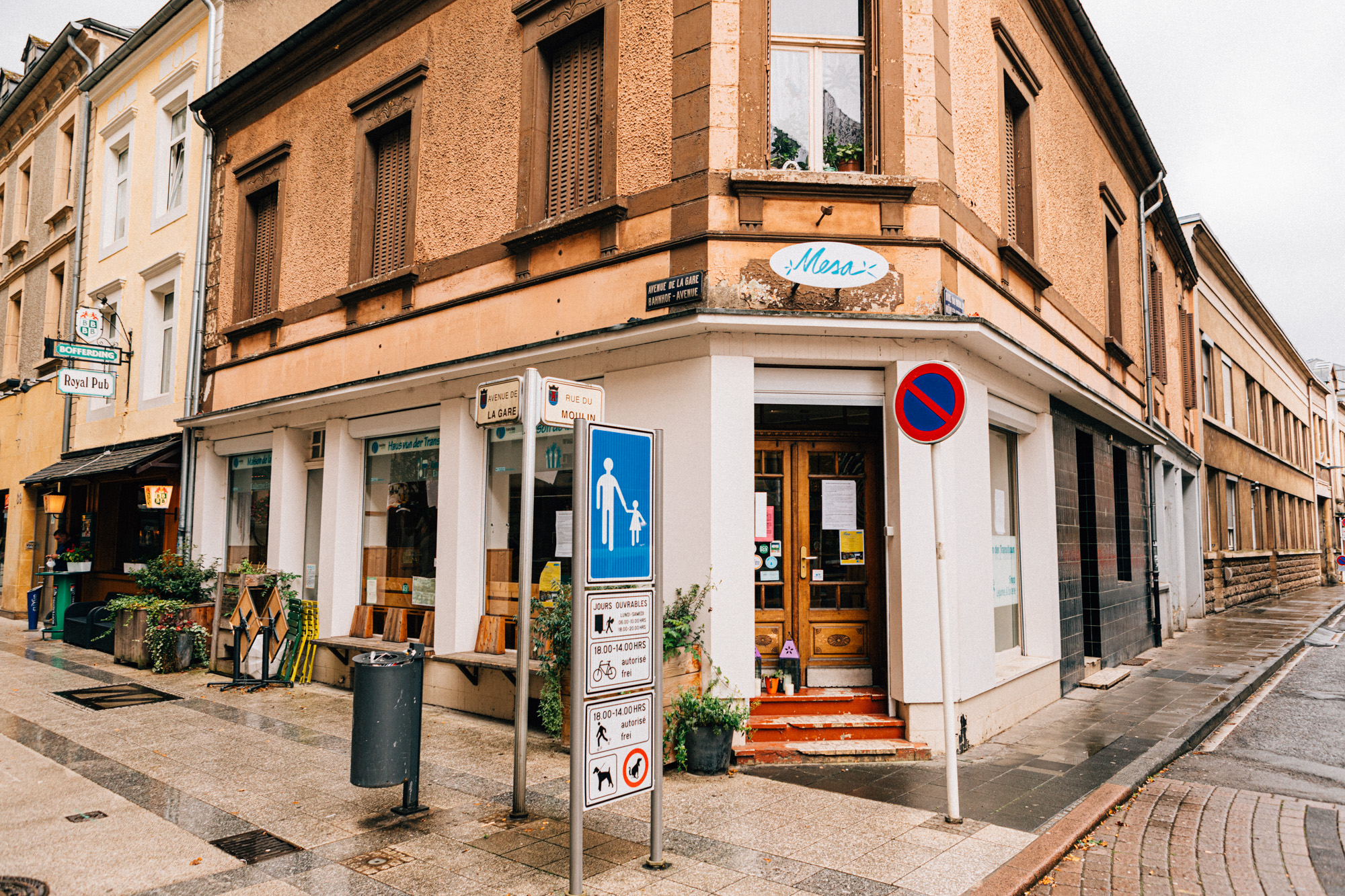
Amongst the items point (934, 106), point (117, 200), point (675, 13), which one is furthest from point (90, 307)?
point (934, 106)

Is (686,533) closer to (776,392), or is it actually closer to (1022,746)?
(776,392)

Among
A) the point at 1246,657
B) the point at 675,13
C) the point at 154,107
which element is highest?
the point at 154,107

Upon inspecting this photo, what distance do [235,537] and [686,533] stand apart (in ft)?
30.0

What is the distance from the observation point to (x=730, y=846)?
500 cm

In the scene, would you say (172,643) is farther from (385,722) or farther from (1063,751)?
(1063,751)

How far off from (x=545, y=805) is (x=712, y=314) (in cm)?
391

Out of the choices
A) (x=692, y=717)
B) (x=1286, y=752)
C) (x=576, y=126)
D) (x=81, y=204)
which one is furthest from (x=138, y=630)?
(x=1286, y=752)

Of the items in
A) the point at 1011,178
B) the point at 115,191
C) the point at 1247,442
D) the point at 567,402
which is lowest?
the point at 567,402

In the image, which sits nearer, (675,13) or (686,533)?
(686,533)

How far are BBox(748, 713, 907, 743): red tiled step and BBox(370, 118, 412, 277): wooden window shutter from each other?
7167 millimetres

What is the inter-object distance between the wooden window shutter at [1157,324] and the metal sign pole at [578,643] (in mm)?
15298

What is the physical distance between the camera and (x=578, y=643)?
4273 millimetres

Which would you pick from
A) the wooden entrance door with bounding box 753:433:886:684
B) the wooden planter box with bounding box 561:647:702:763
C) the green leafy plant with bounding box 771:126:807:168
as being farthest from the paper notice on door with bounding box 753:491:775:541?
the green leafy plant with bounding box 771:126:807:168

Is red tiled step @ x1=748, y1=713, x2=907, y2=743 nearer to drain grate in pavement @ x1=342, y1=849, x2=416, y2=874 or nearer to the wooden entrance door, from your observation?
the wooden entrance door
